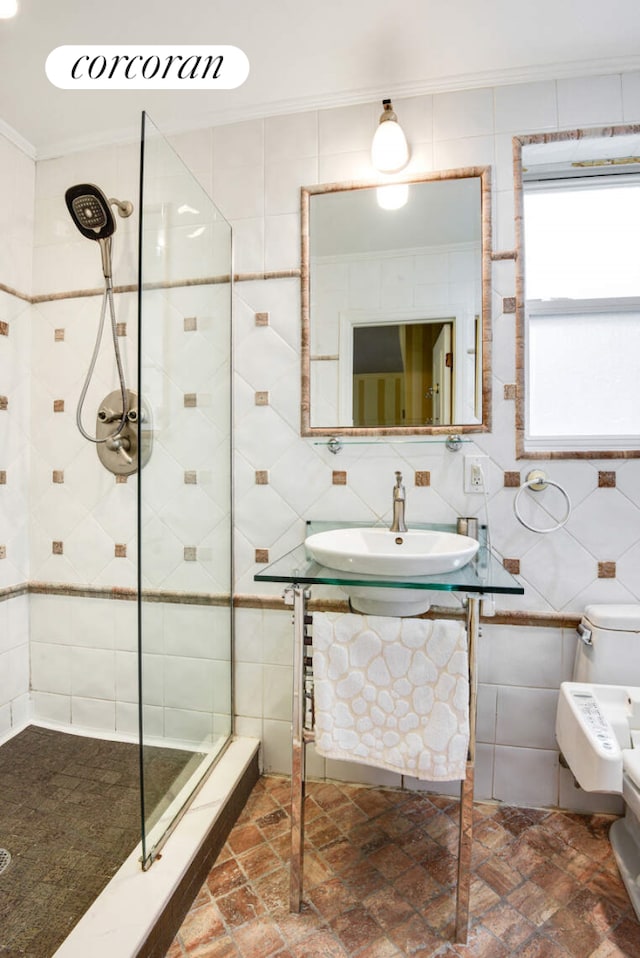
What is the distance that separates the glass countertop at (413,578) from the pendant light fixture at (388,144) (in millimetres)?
1332

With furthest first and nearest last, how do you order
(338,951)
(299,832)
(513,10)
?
(513,10) < (299,832) < (338,951)

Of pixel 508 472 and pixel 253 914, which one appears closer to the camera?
pixel 253 914

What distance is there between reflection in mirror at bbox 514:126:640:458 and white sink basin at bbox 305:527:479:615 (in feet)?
1.80

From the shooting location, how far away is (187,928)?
3.90 feet

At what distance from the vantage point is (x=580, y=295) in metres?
1.77

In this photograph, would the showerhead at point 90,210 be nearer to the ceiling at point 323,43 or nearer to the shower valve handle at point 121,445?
the ceiling at point 323,43

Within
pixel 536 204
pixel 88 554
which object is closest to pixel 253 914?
pixel 88 554

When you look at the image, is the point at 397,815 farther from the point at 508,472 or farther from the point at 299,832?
the point at 508,472

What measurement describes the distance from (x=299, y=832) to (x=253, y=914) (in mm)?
227

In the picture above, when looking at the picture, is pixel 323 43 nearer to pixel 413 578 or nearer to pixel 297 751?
pixel 413 578

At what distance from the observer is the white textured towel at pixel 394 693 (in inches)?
46.2

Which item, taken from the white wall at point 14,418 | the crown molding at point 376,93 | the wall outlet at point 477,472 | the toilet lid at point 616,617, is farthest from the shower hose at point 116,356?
the toilet lid at point 616,617

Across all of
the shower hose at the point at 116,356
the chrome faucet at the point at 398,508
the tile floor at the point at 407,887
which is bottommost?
the tile floor at the point at 407,887

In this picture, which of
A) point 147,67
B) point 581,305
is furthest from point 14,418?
point 581,305
